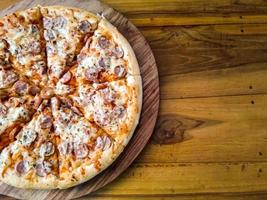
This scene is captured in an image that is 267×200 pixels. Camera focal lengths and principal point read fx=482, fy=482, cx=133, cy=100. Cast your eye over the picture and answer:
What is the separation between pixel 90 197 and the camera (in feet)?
8.78

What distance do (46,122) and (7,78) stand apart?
34 centimetres

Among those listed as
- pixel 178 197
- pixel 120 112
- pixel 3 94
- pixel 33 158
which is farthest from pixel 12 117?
pixel 178 197

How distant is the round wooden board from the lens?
2.60 meters

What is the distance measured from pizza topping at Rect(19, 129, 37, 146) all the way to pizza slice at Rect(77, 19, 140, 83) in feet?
1.32

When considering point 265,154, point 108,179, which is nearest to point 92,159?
point 108,179

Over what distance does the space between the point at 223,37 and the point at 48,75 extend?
1100mm

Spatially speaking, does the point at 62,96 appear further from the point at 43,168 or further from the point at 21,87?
the point at 43,168

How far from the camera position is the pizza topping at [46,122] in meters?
2.66

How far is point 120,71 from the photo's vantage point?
268 centimetres

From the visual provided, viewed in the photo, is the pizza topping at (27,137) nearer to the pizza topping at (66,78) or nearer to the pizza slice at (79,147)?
the pizza slice at (79,147)

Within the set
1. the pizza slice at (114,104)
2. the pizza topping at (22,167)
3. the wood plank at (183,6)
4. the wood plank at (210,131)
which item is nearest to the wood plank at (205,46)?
the wood plank at (183,6)

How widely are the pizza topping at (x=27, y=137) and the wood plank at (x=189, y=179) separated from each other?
473 millimetres

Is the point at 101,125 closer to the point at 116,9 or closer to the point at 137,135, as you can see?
the point at 137,135

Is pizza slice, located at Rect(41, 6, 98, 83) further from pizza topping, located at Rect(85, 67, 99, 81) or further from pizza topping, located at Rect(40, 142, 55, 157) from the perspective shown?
pizza topping, located at Rect(40, 142, 55, 157)
